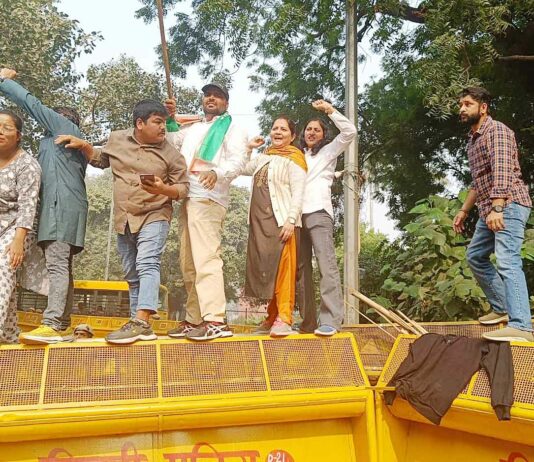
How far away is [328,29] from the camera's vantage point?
9.59 meters

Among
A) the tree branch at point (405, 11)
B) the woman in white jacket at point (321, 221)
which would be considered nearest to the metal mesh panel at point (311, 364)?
the woman in white jacket at point (321, 221)

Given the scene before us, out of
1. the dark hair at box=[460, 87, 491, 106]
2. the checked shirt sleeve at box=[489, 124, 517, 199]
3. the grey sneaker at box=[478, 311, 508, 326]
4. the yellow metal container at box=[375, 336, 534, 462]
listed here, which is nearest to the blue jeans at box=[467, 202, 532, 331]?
the checked shirt sleeve at box=[489, 124, 517, 199]

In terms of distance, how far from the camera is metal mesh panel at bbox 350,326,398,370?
4.11 meters

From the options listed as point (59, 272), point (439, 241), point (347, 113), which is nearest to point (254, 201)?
point (59, 272)

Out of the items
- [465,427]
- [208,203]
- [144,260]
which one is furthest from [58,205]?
[465,427]

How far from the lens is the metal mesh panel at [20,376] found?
98.3 inches

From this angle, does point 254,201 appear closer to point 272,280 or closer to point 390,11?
point 272,280

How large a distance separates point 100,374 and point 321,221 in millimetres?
1751

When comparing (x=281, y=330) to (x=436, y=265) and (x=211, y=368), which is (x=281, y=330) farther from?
(x=436, y=265)

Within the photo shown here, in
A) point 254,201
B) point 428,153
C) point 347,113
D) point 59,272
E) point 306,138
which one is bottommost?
point 59,272

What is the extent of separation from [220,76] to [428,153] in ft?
14.6

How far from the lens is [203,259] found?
133 inches

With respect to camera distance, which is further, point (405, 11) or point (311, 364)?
point (405, 11)

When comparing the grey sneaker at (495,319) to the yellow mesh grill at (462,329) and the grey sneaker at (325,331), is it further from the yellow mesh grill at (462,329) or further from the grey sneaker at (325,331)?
the grey sneaker at (325,331)
